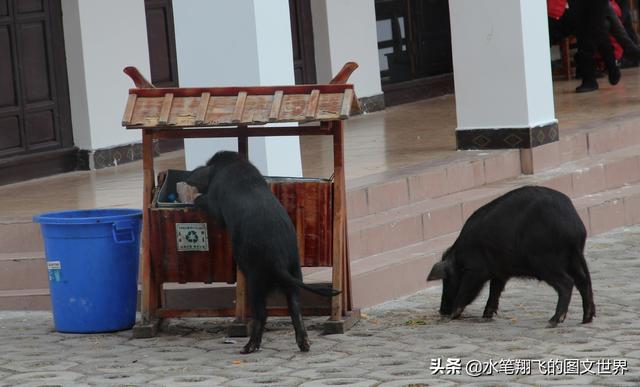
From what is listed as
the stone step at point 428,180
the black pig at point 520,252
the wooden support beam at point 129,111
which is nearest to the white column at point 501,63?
the stone step at point 428,180

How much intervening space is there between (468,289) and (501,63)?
12.9ft

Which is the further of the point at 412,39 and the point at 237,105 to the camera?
the point at 412,39

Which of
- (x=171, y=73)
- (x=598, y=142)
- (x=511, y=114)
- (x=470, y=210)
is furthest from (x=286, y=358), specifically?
(x=171, y=73)

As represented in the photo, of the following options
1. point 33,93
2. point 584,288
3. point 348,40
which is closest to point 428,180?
point 584,288

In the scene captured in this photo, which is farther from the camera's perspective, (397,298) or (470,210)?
(470,210)

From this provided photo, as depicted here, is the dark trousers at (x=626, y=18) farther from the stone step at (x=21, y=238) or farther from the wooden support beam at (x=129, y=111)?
the wooden support beam at (x=129, y=111)

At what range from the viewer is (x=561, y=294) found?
7.15 m

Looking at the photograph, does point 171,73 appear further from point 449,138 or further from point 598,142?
point 598,142

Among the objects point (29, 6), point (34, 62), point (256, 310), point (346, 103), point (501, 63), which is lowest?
point (256, 310)

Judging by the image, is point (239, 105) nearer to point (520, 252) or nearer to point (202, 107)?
point (202, 107)

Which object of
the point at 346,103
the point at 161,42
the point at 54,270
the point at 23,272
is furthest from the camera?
the point at 161,42

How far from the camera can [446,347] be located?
679 cm

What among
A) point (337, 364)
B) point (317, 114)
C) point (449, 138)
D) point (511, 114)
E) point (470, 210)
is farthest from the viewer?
point (449, 138)

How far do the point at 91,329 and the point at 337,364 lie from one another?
171 cm
